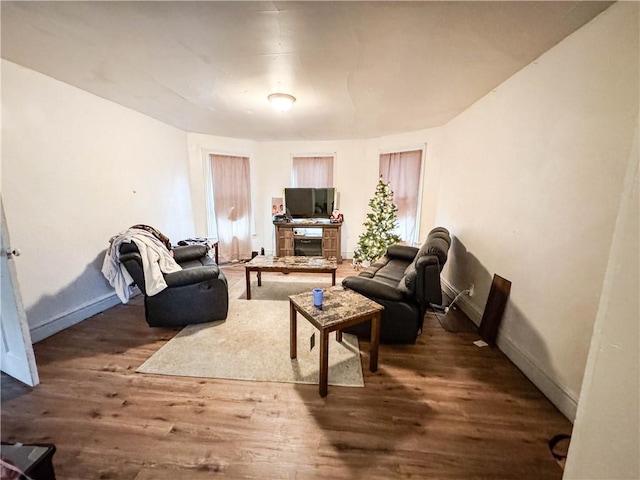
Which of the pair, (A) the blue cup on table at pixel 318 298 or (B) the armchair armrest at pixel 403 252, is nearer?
(A) the blue cup on table at pixel 318 298

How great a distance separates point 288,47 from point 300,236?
3.60 m

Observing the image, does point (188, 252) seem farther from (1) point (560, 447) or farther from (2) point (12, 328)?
(1) point (560, 447)

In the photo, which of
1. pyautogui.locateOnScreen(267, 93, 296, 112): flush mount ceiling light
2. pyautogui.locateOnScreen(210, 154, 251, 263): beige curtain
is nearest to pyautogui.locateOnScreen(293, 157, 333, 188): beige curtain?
pyautogui.locateOnScreen(210, 154, 251, 263): beige curtain

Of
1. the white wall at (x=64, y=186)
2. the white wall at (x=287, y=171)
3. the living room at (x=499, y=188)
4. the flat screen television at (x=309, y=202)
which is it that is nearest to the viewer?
the living room at (x=499, y=188)

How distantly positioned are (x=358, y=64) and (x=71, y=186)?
3.07 m

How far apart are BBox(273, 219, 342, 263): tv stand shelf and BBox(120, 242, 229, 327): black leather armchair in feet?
7.91

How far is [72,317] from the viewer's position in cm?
266

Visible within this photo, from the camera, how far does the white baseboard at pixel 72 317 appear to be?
7.83 feet

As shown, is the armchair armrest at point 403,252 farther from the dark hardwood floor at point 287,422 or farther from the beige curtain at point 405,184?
the dark hardwood floor at point 287,422

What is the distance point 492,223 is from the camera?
2.55 meters

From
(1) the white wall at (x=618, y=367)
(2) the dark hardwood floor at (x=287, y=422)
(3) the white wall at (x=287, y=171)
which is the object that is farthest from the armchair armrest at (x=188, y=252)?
(1) the white wall at (x=618, y=367)

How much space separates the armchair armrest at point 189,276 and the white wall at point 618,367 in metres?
2.69

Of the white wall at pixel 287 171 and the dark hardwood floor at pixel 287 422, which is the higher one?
the white wall at pixel 287 171

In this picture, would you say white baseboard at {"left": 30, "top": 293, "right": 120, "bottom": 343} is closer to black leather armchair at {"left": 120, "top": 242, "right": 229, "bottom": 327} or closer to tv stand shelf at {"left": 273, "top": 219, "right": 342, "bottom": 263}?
black leather armchair at {"left": 120, "top": 242, "right": 229, "bottom": 327}
